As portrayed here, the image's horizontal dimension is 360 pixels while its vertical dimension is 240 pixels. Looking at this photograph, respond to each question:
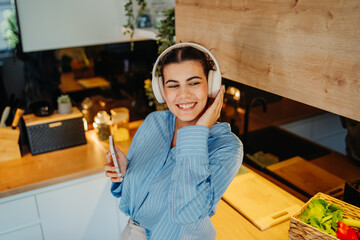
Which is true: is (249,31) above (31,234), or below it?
above

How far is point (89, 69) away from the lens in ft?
8.44

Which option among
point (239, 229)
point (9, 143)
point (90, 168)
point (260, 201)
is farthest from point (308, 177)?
point (9, 143)

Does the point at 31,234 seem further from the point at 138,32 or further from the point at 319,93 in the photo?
the point at 319,93

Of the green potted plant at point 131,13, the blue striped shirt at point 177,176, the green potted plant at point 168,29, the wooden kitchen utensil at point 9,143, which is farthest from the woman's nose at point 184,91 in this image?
the wooden kitchen utensil at point 9,143

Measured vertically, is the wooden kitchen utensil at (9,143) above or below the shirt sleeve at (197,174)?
below

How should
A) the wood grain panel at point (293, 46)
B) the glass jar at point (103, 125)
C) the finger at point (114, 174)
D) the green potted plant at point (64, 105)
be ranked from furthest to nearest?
the glass jar at point (103, 125) → the green potted plant at point (64, 105) → the finger at point (114, 174) → the wood grain panel at point (293, 46)

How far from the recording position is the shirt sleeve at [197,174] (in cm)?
106

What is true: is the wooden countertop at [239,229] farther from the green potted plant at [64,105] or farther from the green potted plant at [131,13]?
the green potted plant at [131,13]

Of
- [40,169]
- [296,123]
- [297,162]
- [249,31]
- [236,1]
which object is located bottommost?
[40,169]

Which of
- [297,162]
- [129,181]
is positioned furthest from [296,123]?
[129,181]

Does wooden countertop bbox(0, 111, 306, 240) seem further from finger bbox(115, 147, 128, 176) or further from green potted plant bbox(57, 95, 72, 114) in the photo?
finger bbox(115, 147, 128, 176)

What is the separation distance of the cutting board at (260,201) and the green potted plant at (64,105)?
1.31 metres

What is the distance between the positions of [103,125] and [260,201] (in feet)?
4.44

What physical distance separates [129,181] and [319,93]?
79cm
